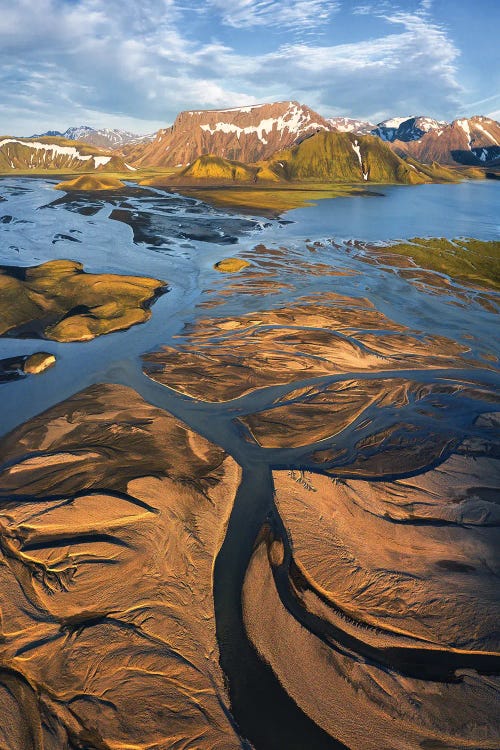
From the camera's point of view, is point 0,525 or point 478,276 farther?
point 478,276

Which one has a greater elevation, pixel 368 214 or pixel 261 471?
pixel 368 214

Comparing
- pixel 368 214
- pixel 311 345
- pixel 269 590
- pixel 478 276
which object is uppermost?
pixel 368 214

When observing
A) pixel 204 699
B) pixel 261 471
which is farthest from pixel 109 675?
pixel 261 471

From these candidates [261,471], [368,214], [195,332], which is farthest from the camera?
[368,214]

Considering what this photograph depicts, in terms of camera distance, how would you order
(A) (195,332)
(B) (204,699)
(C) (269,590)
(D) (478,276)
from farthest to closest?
(D) (478,276), (A) (195,332), (C) (269,590), (B) (204,699)

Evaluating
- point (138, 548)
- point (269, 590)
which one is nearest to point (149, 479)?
point (138, 548)

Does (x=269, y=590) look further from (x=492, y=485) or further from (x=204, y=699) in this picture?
(x=492, y=485)

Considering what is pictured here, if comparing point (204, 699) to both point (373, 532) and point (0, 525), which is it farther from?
point (0, 525)
